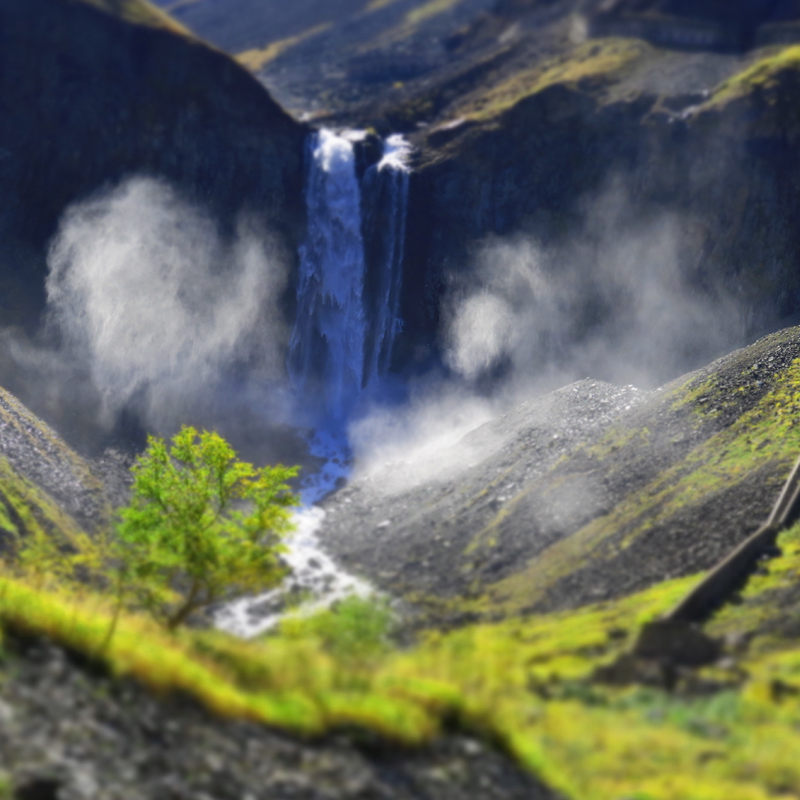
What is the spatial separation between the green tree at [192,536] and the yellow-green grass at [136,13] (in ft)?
164

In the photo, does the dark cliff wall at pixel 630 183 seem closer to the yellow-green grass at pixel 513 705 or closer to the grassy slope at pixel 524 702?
the grassy slope at pixel 524 702

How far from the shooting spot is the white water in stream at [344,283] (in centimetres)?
5209

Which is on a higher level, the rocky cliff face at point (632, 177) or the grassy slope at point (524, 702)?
the rocky cliff face at point (632, 177)

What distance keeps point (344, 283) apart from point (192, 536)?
37.3 m

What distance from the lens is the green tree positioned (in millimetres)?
19219

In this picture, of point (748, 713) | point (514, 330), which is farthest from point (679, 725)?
point (514, 330)

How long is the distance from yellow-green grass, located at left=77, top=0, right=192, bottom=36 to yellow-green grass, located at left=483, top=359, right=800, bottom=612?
55.1 m

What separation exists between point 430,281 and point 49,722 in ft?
154

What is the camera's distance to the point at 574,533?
2725 centimetres

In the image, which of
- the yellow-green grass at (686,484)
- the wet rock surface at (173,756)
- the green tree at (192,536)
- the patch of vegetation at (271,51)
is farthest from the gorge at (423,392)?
the patch of vegetation at (271,51)

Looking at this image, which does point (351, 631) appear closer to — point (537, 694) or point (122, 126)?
point (537, 694)

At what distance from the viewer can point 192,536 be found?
19625 mm

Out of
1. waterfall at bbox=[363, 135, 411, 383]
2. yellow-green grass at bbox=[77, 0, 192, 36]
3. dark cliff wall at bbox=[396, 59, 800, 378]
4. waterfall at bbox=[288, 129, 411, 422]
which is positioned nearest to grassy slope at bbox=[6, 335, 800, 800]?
dark cliff wall at bbox=[396, 59, 800, 378]

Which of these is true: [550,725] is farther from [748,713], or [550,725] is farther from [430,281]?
[430,281]
